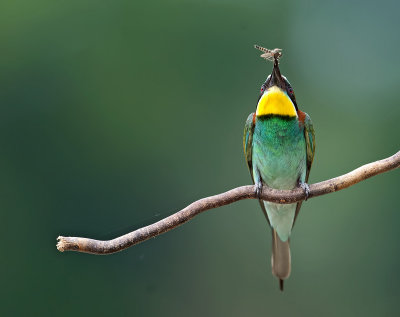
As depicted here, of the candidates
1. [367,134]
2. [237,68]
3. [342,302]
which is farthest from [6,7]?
[342,302]

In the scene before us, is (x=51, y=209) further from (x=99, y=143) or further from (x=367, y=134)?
(x=367, y=134)

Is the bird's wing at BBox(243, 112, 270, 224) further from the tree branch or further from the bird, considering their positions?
the tree branch

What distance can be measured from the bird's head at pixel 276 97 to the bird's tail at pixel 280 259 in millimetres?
572

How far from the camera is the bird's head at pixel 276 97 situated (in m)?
1.94

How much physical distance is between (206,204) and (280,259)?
89 centimetres

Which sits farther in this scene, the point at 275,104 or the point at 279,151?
the point at 279,151

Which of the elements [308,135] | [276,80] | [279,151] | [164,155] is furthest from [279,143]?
[164,155]

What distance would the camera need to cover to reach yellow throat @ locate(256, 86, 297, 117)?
1.95 m

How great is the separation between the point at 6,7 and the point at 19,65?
1.69ft

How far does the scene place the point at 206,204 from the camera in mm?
1496

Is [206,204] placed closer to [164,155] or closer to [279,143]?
[279,143]

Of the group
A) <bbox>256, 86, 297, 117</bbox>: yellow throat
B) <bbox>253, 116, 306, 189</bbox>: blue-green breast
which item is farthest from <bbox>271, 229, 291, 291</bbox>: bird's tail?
<bbox>256, 86, 297, 117</bbox>: yellow throat

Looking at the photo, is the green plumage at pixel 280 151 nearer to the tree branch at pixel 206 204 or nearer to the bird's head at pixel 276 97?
the bird's head at pixel 276 97

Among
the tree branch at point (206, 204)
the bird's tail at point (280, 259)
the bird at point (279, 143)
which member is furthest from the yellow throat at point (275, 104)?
the bird's tail at point (280, 259)
